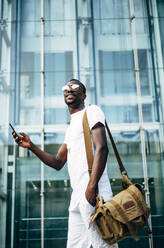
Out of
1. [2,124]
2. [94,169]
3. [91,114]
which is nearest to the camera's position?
[94,169]

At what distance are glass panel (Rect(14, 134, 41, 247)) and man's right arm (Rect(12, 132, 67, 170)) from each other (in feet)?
8.40

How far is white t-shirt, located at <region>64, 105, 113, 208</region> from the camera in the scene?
8.98ft

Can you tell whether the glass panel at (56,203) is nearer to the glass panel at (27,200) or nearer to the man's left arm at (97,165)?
the glass panel at (27,200)

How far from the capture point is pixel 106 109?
605 cm

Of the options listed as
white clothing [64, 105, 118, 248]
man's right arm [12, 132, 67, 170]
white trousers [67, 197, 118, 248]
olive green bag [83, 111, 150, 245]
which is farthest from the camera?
man's right arm [12, 132, 67, 170]

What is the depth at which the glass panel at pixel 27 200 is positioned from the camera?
557cm

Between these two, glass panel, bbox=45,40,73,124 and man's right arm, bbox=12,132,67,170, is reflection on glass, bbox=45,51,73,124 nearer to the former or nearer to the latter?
glass panel, bbox=45,40,73,124

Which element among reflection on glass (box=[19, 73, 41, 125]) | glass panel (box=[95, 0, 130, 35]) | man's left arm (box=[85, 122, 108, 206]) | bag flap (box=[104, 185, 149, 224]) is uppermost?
glass panel (box=[95, 0, 130, 35])

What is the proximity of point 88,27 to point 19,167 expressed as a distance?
2.79 meters

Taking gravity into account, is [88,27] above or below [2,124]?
above

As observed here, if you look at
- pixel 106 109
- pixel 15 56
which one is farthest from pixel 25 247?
pixel 15 56

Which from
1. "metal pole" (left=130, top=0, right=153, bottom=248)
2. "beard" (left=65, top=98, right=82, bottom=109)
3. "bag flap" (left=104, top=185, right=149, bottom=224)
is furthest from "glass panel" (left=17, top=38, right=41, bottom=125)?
"bag flap" (left=104, top=185, right=149, bottom=224)

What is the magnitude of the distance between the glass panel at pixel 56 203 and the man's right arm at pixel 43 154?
247 cm

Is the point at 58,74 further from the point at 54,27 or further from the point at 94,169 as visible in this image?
the point at 94,169
